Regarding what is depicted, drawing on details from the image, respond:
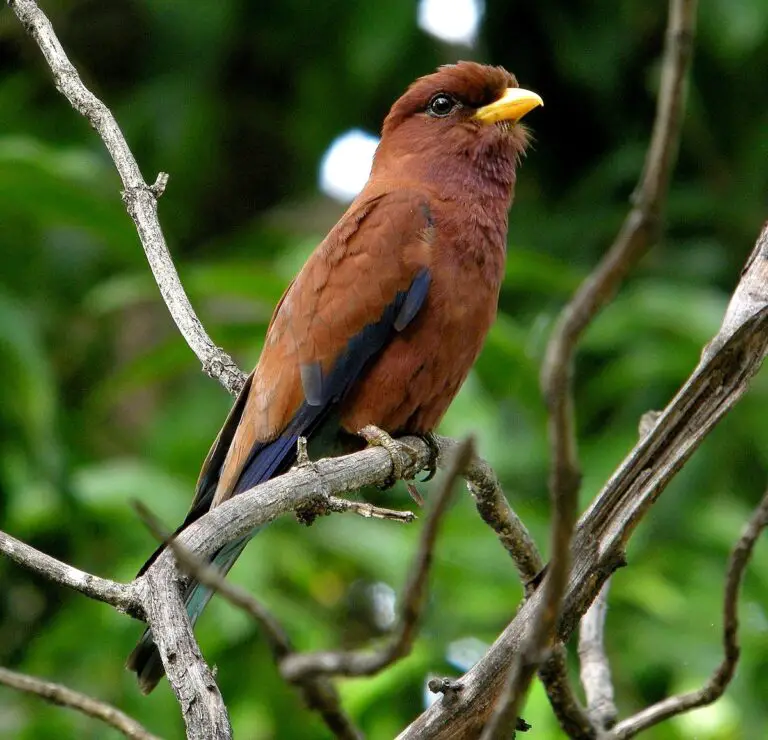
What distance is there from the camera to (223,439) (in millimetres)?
4168

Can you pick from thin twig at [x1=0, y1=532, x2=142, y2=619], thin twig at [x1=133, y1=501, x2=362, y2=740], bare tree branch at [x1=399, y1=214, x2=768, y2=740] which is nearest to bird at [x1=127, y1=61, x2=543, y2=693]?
bare tree branch at [x1=399, y1=214, x2=768, y2=740]

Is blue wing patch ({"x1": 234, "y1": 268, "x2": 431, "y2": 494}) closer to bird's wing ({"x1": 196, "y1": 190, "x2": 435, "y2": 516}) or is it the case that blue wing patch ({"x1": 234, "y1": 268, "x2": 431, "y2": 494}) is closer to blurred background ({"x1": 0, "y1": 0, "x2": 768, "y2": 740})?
bird's wing ({"x1": 196, "y1": 190, "x2": 435, "y2": 516})

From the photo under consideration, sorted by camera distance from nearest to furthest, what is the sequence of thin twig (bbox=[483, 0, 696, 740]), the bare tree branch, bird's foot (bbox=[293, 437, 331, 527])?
thin twig (bbox=[483, 0, 696, 740])
the bare tree branch
bird's foot (bbox=[293, 437, 331, 527])

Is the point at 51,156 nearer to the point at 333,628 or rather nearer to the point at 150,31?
the point at 150,31

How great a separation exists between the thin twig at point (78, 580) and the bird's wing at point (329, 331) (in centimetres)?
157

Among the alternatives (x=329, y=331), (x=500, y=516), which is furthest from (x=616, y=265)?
(x=329, y=331)

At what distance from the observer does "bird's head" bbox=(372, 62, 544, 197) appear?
4453 millimetres

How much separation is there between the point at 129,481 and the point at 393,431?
1.60m

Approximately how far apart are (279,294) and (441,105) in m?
1.27

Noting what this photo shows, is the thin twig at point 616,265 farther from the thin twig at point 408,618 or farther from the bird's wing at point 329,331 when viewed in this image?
the bird's wing at point 329,331

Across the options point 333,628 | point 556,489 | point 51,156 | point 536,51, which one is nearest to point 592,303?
point 556,489

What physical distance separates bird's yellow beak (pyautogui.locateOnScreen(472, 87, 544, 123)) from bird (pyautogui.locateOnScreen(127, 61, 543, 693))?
0.34m

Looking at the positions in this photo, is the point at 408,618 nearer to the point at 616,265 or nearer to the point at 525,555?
the point at 616,265

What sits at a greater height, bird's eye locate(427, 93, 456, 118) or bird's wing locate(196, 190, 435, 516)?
bird's eye locate(427, 93, 456, 118)
